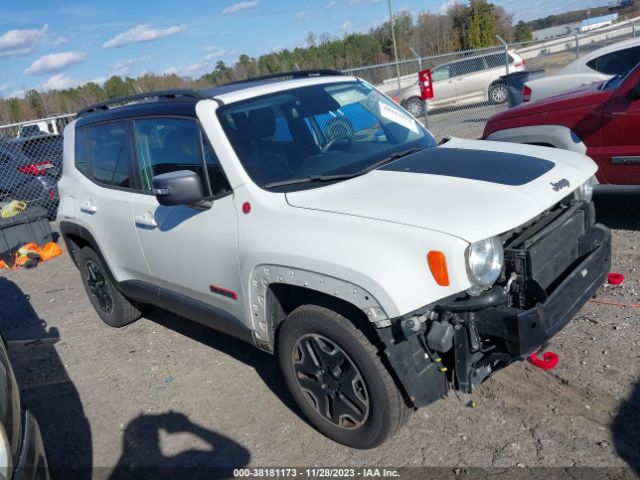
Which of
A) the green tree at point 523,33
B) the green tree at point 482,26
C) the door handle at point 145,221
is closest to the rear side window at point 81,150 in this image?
the door handle at point 145,221

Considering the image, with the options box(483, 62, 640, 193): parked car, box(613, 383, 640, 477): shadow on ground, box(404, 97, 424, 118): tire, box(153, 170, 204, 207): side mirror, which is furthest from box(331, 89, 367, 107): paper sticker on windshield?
box(404, 97, 424, 118): tire

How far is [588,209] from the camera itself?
3.67 m

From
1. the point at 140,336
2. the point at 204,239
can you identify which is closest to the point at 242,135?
the point at 204,239

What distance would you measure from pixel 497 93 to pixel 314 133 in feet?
51.4

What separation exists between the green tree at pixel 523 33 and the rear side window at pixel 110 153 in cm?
4433

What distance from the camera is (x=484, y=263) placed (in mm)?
2801

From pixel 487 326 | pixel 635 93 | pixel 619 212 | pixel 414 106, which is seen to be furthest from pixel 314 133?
pixel 414 106

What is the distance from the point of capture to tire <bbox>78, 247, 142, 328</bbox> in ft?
17.7

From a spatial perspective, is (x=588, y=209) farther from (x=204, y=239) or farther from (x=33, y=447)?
(x=33, y=447)

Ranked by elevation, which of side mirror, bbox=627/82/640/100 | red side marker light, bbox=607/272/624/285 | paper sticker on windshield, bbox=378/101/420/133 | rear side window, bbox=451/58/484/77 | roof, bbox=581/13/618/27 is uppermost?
paper sticker on windshield, bbox=378/101/420/133

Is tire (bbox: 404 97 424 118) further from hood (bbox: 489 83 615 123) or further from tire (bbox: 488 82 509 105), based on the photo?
hood (bbox: 489 83 615 123)

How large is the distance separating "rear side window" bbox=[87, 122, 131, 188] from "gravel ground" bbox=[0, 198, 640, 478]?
59.5 inches

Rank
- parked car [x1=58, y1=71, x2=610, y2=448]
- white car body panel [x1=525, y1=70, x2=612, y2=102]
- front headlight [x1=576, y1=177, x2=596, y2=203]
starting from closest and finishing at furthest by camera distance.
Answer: parked car [x1=58, y1=71, x2=610, y2=448]
front headlight [x1=576, y1=177, x2=596, y2=203]
white car body panel [x1=525, y1=70, x2=612, y2=102]

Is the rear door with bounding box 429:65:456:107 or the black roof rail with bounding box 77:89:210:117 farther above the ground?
the black roof rail with bounding box 77:89:210:117
